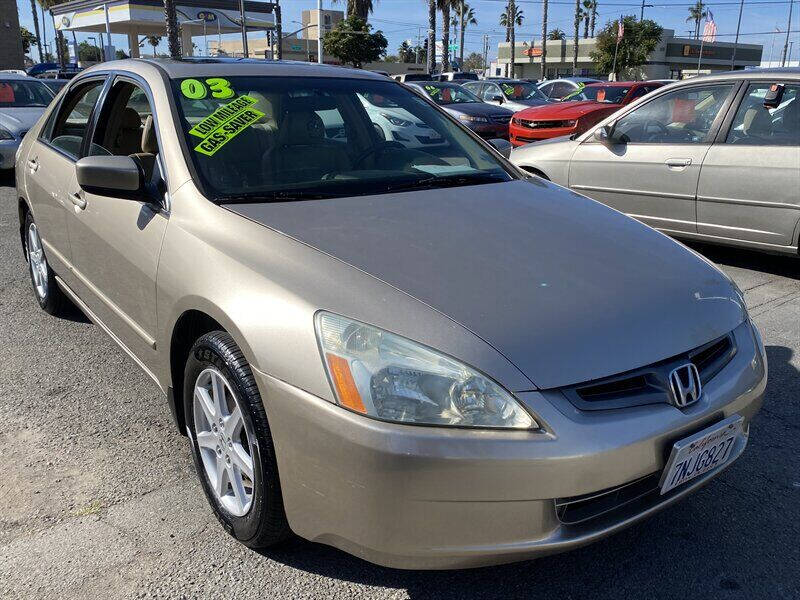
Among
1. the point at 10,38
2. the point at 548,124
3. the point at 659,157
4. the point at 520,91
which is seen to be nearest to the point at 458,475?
the point at 659,157

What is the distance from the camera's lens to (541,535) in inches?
71.4

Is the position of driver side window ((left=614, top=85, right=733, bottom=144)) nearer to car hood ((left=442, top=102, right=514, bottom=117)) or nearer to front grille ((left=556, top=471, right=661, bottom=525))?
front grille ((left=556, top=471, right=661, bottom=525))

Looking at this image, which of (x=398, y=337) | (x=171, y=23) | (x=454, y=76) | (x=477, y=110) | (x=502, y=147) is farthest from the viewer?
(x=171, y=23)

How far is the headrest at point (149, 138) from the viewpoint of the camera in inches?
116

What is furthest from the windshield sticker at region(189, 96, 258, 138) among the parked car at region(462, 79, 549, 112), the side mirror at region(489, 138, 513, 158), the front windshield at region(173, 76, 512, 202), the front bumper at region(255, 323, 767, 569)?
Result: the parked car at region(462, 79, 549, 112)

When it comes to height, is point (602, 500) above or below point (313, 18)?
below

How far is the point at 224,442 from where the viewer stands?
2.31 m

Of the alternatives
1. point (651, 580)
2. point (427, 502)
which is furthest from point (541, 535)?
point (651, 580)

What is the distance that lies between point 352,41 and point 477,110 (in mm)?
43821

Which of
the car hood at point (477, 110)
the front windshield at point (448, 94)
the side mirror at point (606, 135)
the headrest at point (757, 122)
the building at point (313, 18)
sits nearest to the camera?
the headrest at point (757, 122)

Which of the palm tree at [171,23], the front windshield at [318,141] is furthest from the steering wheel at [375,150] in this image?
the palm tree at [171,23]

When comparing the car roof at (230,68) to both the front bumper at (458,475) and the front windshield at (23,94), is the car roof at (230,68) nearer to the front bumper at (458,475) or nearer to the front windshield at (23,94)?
the front bumper at (458,475)

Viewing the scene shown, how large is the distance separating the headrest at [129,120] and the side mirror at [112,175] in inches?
35.6

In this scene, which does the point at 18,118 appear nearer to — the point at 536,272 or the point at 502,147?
the point at 502,147
